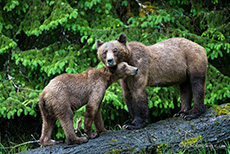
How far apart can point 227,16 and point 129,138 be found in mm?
6466

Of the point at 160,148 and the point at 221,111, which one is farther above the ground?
the point at 221,111

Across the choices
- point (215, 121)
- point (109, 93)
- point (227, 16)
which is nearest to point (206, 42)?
point (227, 16)

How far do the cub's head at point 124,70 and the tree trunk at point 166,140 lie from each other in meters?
1.13

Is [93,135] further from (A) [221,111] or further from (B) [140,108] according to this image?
(A) [221,111]

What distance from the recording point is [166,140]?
5543 mm

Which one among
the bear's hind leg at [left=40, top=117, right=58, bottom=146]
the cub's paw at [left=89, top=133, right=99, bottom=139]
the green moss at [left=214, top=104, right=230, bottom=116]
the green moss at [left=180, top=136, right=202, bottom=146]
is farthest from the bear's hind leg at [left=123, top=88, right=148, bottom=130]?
the bear's hind leg at [left=40, top=117, right=58, bottom=146]

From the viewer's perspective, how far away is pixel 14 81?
31.1 ft

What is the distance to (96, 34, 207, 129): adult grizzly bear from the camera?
6.24 m

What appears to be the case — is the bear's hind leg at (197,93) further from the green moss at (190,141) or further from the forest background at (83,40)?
the forest background at (83,40)

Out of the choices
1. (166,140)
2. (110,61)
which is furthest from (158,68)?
(166,140)

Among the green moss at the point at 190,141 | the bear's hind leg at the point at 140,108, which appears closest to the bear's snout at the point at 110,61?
the bear's hind leg at the point at 140,108

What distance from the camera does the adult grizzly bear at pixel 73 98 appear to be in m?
5.54

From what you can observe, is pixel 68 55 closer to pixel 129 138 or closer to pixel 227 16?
pixel 129 138

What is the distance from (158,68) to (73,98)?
2000 millimetres
